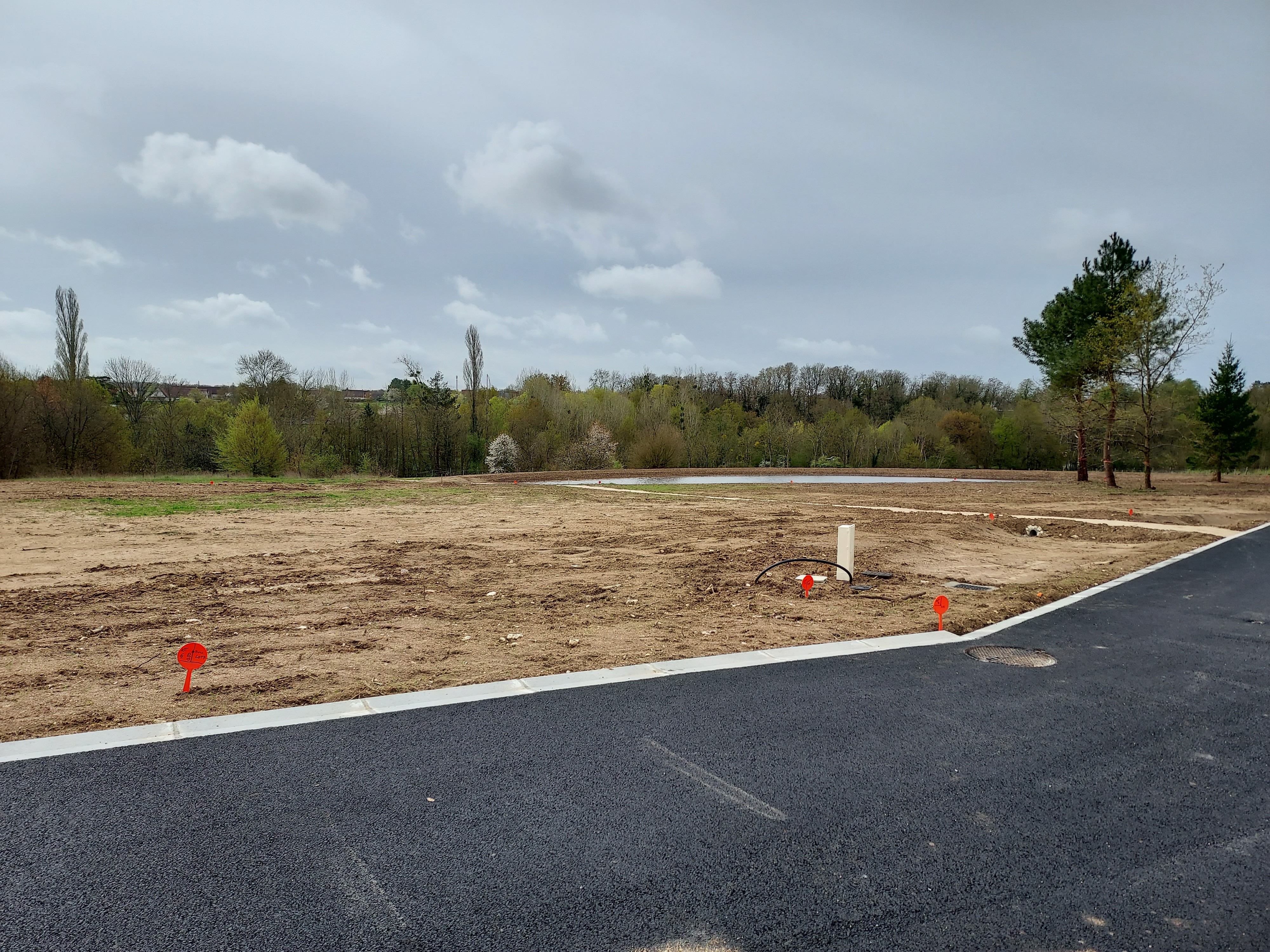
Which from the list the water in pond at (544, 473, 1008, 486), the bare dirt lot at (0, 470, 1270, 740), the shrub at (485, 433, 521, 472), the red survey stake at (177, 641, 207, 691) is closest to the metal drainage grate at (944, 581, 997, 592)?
the bare dirt lot at (0, 470, 1270, 740)

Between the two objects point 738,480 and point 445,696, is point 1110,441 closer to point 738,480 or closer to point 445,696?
point 738,480

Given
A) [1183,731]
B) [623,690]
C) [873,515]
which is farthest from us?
[873,515]

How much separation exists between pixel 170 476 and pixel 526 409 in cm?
2525

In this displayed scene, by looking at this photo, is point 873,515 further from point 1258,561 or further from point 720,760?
point 720,760

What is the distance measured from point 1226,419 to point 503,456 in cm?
4053

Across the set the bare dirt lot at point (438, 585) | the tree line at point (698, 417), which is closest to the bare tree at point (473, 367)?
the tree line at point (698, 417)

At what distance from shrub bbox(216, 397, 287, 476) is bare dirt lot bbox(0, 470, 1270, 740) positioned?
15564 mm

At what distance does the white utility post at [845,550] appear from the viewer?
29.2 ft

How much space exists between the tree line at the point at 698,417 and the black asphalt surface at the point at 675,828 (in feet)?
102

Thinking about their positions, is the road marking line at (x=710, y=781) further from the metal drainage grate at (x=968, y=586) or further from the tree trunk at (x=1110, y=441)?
the tree trunk at (x=1110, y=441)

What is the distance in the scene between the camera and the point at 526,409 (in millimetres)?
52156

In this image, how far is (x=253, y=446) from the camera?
1420 inches

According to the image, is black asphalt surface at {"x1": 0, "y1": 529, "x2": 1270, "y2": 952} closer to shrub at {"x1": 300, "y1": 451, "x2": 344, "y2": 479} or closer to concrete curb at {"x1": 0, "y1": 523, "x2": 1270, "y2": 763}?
concrete curb at {"x1": 0, "y1": 523, "x2": 1270, "y2": 763}

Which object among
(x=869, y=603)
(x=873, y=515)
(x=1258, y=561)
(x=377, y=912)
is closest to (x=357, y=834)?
(x=377, y=912)
